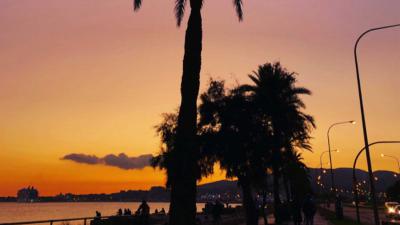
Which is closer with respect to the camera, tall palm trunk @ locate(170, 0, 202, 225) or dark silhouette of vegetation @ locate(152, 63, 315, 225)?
tall palm trunk @ locate(170, 0, 202, 225)

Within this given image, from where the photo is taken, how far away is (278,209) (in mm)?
31172

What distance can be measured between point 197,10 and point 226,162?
13767 mm

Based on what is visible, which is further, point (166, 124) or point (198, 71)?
point (166, 124)

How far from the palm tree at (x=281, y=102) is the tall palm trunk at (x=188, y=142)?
1784cm

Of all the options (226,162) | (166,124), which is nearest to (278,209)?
(226,162)

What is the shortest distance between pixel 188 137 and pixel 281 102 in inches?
→ 853

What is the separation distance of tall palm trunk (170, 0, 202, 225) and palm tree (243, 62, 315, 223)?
1784 cm

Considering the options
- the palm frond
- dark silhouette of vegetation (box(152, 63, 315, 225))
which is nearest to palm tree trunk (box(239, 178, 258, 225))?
dark silhouette of vegetation (box(152, 63, 315, 225))

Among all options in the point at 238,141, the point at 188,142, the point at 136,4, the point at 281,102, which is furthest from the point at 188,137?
the point at 281,102

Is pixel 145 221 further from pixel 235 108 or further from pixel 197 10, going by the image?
pixel 197 10

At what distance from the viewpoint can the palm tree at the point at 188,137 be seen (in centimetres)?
1369

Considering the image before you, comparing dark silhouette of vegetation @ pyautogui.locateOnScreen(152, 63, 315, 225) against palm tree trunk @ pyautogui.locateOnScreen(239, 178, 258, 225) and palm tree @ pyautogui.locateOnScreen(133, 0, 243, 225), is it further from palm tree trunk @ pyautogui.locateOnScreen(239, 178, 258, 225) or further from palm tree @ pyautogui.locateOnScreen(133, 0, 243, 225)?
palm tree @ pyautogui.locateOnScreen(133, 0, 243, 225)

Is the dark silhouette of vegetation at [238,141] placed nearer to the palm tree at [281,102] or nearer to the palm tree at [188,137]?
the palm tree at [281,102]

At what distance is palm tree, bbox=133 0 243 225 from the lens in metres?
13.7
